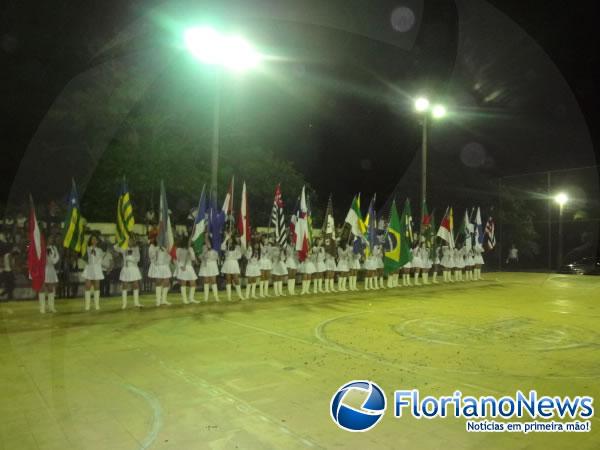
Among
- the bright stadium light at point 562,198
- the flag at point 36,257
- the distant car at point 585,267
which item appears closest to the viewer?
the flag at point 36,257

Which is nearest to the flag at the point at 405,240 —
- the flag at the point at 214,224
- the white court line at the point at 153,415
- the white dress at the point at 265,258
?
the white dress at the point at 265,258

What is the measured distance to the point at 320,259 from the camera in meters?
17.1

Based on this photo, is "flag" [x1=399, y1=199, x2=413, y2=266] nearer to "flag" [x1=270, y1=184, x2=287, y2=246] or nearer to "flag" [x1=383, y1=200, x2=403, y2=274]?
"flag" [x1=383, y1=200, x2=403, y2=274]

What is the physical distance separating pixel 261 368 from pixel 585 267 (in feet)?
86.8

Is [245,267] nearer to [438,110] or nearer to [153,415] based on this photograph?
[438,110]

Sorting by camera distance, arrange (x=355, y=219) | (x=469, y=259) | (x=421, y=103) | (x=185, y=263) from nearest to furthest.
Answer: (x=185, y=263) → (x=355, y=219) → (x=421, y=103) → (x=469, y=259)

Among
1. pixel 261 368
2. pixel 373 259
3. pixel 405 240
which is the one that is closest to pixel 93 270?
pixel 261 368

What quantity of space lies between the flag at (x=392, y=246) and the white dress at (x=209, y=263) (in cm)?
702

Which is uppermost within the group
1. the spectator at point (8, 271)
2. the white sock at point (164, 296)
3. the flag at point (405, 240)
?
the flag at point (405, 240)

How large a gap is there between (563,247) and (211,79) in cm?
2318

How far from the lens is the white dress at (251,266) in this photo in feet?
49.0

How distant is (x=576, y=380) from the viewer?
680 centimetres

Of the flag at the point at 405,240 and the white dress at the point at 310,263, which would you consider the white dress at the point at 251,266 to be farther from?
the flag at the point at 405,240

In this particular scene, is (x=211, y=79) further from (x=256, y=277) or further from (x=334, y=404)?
(x=334, y=404)
